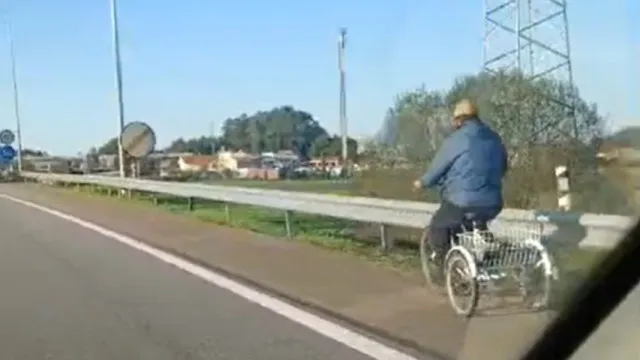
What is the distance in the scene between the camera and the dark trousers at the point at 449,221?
32.3ft

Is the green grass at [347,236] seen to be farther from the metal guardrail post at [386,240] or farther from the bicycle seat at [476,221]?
the bicycle seat at [476,221]

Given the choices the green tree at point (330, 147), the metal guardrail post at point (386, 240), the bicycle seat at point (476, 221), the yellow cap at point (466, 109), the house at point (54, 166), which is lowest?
the house at point (54, 166)

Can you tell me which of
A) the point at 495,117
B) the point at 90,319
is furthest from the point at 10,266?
the point at 495,117

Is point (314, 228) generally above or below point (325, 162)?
below

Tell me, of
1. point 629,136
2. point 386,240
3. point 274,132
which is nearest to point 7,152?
point 274,132

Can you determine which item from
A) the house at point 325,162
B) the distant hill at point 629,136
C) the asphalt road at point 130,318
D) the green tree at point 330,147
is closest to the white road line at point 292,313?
the asphalt road at point 130,318

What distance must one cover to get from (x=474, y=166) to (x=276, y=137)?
21.6 meters

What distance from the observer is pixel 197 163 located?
143ft

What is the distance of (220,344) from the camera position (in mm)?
9336

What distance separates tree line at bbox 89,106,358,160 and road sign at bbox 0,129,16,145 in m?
19.6

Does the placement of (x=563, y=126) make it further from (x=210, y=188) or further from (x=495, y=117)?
(x=210, y=188)

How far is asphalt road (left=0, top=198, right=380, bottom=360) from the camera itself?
9031 millimetres

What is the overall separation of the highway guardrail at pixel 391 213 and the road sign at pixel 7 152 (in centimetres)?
3600

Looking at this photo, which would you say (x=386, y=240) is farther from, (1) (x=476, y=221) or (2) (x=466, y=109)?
(2) (x=466, y=109)
